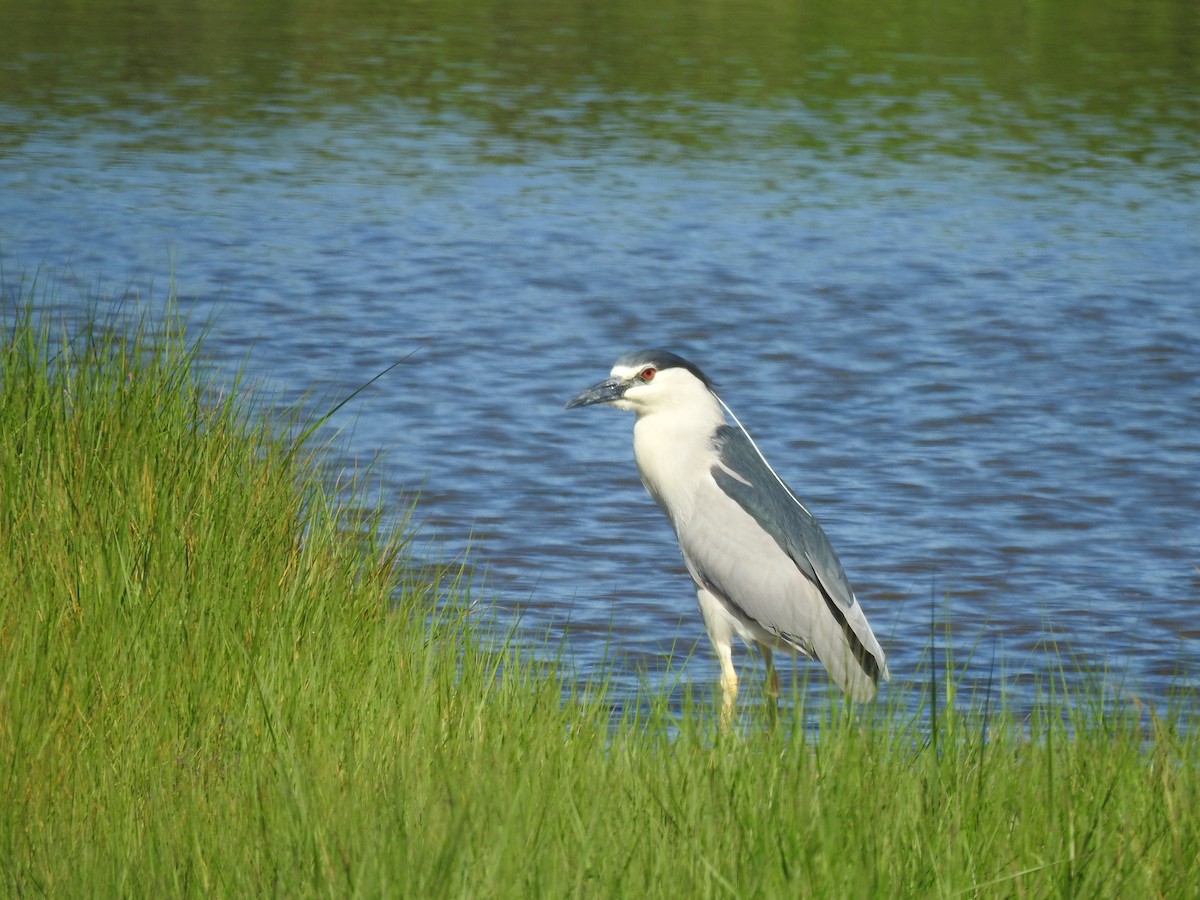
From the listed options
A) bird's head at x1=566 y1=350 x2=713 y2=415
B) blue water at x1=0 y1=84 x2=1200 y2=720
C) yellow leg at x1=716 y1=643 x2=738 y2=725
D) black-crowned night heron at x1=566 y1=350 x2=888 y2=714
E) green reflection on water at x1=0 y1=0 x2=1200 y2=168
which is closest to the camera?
yellow leg at x1=716 y1=643 x2=738 y2=725

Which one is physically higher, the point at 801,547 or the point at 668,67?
the point at 801,547

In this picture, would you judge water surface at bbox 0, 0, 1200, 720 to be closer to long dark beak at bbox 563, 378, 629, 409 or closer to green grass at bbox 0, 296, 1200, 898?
green grass at bbox 0, 296, 1200, 898

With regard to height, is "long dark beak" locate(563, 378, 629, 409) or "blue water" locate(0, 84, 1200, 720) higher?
"long dark beak" locate(563, 378, 629, 409)

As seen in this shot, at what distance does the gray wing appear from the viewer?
198 inches

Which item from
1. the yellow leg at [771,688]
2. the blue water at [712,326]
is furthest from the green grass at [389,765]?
the blue water at [712,326]

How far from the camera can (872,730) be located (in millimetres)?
3615

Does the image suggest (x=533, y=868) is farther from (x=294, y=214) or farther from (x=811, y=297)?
(x=294, y=214)

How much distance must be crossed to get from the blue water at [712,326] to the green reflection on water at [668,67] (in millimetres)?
347

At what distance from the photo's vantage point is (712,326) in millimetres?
10758

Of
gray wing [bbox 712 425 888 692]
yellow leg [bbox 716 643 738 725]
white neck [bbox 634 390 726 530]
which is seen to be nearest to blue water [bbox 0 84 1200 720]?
yellow leg [bbox 716 643 738 725]

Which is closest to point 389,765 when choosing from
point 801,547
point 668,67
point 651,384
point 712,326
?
point 801,547

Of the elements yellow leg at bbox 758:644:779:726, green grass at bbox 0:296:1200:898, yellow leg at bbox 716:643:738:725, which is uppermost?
green grass at bbox 0:296:1200:898

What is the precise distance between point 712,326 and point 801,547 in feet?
18.6

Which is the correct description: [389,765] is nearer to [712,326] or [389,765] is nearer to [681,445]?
[681,445]
